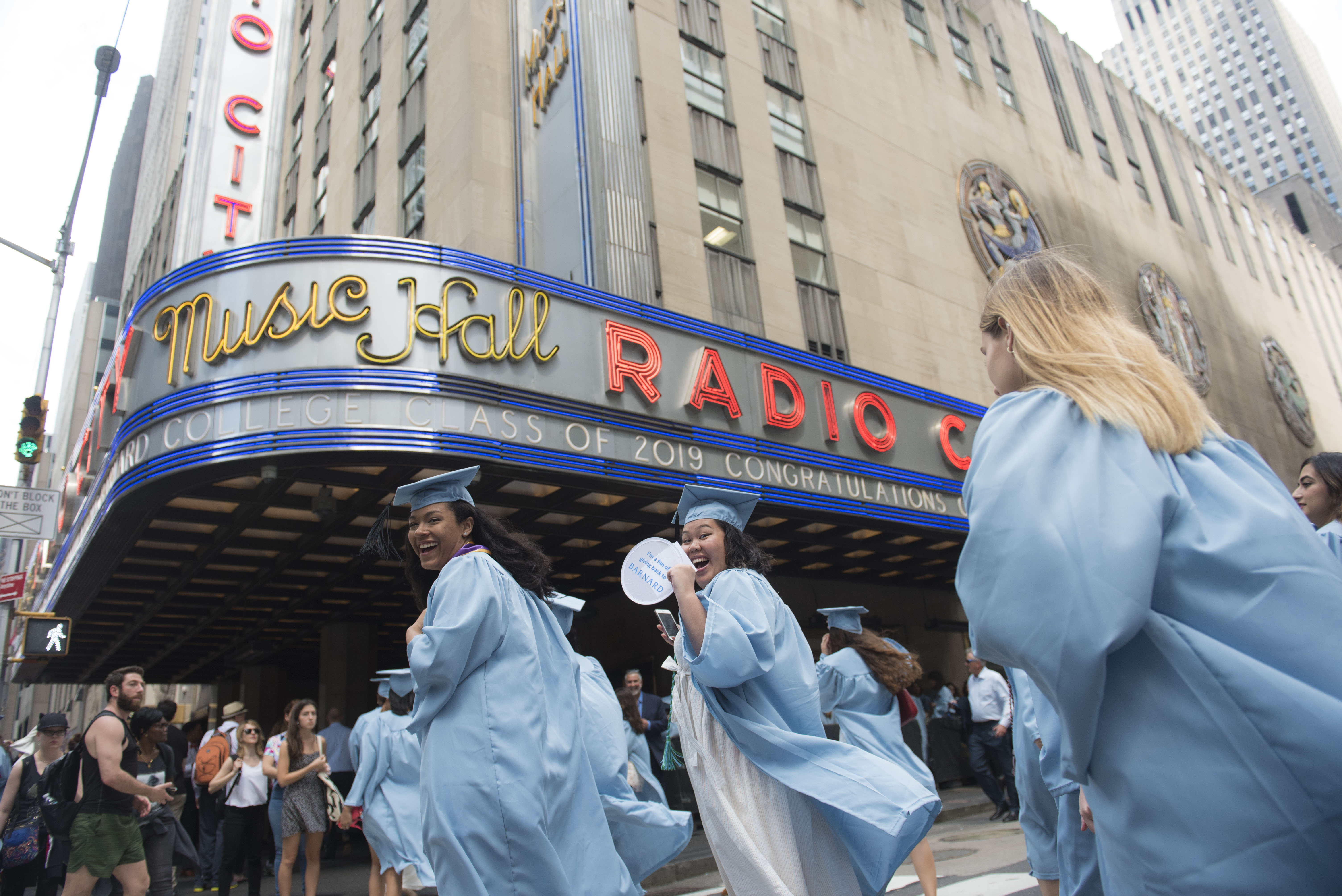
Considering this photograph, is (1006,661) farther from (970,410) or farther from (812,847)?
(970,410)

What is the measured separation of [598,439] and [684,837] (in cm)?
732

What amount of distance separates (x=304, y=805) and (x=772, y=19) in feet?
62.2

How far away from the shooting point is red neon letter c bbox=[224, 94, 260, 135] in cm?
2020

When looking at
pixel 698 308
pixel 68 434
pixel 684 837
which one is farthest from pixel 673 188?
pixel 68 434

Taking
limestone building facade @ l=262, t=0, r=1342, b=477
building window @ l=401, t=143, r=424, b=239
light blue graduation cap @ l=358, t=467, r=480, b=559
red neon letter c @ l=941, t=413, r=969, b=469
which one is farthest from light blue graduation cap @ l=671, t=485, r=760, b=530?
building window @ l=401, t=143, r=424, b=239

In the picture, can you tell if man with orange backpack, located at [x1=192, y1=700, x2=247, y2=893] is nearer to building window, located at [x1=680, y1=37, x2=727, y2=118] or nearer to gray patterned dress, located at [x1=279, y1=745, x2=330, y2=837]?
gray patterned dress, located at [x1=279, y1=745, x2=330, y2=837]

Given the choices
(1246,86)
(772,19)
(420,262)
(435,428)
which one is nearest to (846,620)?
(435,428)

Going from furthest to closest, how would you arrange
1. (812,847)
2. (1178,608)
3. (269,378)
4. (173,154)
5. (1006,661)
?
(173,154), (269,378), (812,847), (1006,661), (1178,608)

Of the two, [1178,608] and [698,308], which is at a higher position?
[698,308]

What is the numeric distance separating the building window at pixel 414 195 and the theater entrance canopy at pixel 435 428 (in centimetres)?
631

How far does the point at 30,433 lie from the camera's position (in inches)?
537

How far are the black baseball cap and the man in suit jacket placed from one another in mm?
5546

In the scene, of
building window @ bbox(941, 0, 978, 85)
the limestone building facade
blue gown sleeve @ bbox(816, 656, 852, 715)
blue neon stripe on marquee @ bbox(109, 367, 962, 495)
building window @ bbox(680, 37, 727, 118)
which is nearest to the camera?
blue gown sleeve @ bbox(816, 656, 852, 715)

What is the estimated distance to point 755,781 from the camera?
3.69m
